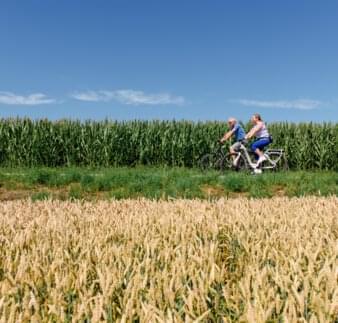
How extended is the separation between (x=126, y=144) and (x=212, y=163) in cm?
703

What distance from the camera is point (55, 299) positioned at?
184 centimetres

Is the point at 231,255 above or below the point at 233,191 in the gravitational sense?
above

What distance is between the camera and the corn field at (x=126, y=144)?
956 inches

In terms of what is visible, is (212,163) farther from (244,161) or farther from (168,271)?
(168,271)

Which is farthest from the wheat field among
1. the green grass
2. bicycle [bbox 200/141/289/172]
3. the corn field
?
the corn field

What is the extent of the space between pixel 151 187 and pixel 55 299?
34.0 feet

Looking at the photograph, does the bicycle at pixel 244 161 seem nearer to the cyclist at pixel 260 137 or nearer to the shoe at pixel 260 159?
the shoe at pixel 260 159

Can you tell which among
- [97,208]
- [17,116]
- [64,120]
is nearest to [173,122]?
[64,120]

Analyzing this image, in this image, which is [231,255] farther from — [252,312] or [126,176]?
[126,176]

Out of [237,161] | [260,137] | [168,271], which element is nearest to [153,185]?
[237,161]

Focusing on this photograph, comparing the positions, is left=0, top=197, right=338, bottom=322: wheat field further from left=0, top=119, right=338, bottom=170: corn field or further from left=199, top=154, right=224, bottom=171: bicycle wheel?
left=0, top=119, right=338, bottom=170: corn field

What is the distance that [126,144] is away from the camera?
24609 millimetres

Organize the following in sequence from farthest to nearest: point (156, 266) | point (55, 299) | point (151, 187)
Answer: point (151, 187) < point (156, 266) < point (55, 299)

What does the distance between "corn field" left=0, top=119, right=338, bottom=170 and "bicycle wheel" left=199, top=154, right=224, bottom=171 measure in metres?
5.15
